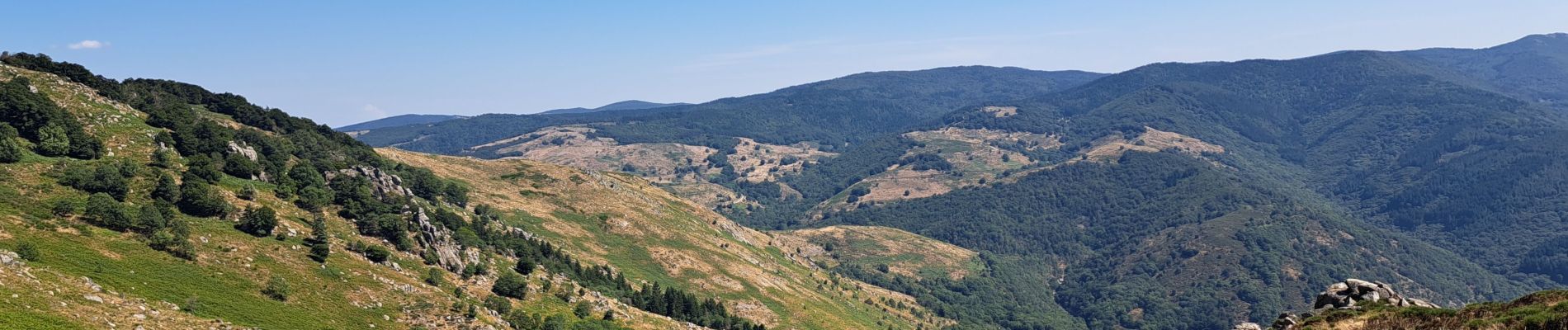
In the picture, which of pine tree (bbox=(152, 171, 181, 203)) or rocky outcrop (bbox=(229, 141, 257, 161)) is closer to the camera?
pine tree (bbox=(152, 171, 181, 203))

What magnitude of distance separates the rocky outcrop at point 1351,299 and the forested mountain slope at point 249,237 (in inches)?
2643

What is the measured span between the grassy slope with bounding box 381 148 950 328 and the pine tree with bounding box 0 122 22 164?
244 ft

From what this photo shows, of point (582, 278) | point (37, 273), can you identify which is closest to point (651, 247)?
point (582, 278)

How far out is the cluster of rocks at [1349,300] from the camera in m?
62.3

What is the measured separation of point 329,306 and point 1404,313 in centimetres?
8281

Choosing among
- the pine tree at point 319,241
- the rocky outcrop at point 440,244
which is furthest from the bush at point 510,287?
the pine tree at point 319,241

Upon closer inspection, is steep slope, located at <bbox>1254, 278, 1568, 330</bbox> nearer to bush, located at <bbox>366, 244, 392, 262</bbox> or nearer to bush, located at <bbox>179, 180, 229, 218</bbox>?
bush, located at <bbox>366, 244, 392, 262</bbox>

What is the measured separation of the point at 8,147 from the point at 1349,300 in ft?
380

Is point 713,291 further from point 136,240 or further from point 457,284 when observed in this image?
point 136,240

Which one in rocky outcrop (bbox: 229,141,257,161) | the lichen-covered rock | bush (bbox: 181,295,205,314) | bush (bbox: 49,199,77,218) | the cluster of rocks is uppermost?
rocky outcrop (bbox: 229,141,257,161)

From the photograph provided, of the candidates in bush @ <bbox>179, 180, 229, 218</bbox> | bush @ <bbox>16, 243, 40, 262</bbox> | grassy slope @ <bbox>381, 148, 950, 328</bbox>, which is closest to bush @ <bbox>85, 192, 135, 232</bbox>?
bush @ <bbox>179, 180, 229, 218</bbox>

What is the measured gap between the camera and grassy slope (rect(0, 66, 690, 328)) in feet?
183

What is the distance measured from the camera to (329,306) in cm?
7438

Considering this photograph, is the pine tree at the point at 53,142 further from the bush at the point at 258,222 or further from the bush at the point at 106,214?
the bush at the point at 258,222
